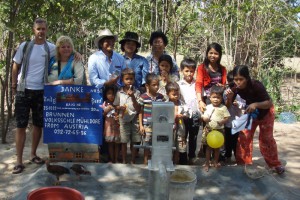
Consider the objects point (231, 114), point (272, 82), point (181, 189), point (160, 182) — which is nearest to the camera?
point (160, 182)

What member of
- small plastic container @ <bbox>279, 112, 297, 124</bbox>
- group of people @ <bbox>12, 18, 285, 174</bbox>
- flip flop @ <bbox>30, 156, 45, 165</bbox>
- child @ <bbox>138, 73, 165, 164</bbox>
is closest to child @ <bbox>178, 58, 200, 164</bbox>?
group of people @ <bbox>12, 18, 285, 174</bbox>

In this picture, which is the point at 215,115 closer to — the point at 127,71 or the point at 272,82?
the point at 127,71

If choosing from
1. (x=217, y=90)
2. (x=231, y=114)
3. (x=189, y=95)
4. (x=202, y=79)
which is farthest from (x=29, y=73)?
(x=231, y=114)

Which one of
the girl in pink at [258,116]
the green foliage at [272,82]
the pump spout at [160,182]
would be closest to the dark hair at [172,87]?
the girl in pink at [258,116]

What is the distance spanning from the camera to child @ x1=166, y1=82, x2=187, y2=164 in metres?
4.35

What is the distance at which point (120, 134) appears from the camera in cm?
457

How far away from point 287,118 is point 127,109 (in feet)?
16.9

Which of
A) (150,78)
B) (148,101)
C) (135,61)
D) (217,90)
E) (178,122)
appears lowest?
(178,122)

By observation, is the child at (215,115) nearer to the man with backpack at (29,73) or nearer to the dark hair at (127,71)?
the dark hair at (127,71)

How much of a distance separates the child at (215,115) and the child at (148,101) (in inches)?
22.8

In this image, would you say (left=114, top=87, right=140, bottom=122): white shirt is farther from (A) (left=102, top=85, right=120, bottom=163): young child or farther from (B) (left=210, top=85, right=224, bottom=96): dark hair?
(B) (left=210, top=85, right=224, bottom=96): dark hair

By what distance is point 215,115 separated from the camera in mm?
4414

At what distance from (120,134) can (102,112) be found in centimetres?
35

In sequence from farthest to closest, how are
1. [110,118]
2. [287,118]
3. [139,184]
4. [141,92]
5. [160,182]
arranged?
1. [287,118]
2. [141,92]
3. [110,118]
4. [139,184]
5. [160,182]
